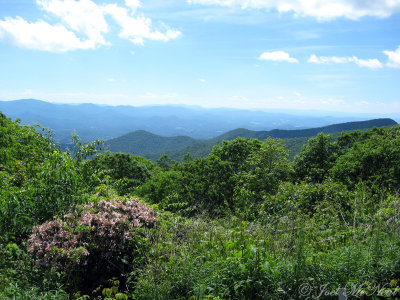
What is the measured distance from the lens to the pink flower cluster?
4.66 m

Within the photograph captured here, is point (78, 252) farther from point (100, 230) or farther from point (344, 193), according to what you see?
point (344, 193)

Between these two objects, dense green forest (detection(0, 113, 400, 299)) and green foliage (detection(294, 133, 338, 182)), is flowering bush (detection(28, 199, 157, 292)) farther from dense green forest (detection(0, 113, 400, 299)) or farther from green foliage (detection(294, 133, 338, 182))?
green foliage (detection(294, 133, 338, 182))

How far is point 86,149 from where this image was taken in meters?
8.73

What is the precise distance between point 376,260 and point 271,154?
14871 mm

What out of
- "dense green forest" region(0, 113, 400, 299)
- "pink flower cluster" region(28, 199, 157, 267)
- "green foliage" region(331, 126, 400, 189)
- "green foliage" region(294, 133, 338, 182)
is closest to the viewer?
"dense green forest" region(0, 113, 400, 299)

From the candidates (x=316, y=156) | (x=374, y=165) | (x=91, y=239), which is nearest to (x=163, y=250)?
(x=91, y=239)

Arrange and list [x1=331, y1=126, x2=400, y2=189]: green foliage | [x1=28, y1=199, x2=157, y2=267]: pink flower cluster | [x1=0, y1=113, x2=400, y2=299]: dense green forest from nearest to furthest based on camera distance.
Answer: [x1=0, y1=113, x2=400, y2=299]: dense green forest
[x1=28, y1=199, x2=157, y2=267]: pink flower cluster
[x1=331, y1=126, x2=400, y2=189]: green foliage

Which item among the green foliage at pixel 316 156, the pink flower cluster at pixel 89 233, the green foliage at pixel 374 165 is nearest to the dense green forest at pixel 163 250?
the pink flower cluster at pixel 89 233

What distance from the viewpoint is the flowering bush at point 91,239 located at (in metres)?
4.66

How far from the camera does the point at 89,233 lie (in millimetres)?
5133

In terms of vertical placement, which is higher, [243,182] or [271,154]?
[271,154]

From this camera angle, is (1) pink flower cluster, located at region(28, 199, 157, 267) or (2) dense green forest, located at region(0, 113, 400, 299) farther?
(1) pink flower cluster, located at region(28, 199, 157, 267)

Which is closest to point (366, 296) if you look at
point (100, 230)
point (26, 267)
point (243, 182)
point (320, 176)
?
point (100, 230)

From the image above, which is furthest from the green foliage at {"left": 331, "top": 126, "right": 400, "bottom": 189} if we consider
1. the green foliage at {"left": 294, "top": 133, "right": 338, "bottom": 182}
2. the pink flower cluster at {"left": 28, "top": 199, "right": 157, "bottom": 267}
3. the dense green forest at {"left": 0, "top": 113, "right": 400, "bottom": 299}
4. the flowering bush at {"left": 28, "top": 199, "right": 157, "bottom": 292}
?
the flowering bush at {"left": 28, "top": 199, "right": 157, "bottom": 292}
